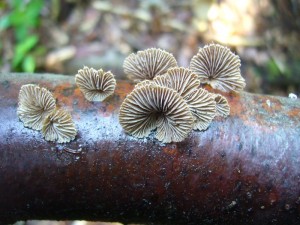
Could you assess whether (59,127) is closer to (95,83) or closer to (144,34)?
(95,83)

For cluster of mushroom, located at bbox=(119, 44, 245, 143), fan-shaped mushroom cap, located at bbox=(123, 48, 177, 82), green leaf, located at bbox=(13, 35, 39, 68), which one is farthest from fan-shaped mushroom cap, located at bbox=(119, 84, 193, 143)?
green leaf, located at bbox=(13, 35, 39, 68)

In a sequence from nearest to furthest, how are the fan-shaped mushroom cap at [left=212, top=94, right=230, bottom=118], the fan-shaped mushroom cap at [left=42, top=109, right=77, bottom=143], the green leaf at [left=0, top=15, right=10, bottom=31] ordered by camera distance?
the fan-shaped mushroom cap at [left=42, top=109, right=77, bottom=143] → the fan-shaped mushroom cap at [left=212, top=94, right=230, bottom=118] → the green leaf at [left=0, top=15, right=10, bottom=31]

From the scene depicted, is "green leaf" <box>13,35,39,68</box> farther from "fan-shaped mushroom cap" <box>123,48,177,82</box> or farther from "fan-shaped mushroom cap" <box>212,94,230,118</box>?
"fan-shaped mushroom cap" <box>212,94,230,118</box>

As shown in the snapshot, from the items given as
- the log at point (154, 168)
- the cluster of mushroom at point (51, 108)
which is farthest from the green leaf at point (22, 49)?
the cluster of mushroom at point (51, 108)

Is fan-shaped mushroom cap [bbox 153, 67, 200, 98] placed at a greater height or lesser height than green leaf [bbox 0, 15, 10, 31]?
lesser

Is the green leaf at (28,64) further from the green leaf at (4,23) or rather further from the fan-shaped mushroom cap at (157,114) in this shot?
the fan-shaped mushroom cap at (157,114)

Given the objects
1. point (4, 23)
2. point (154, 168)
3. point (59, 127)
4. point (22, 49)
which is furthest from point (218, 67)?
point (4, 23)

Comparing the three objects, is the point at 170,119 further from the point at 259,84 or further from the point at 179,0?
the point at 179,0
